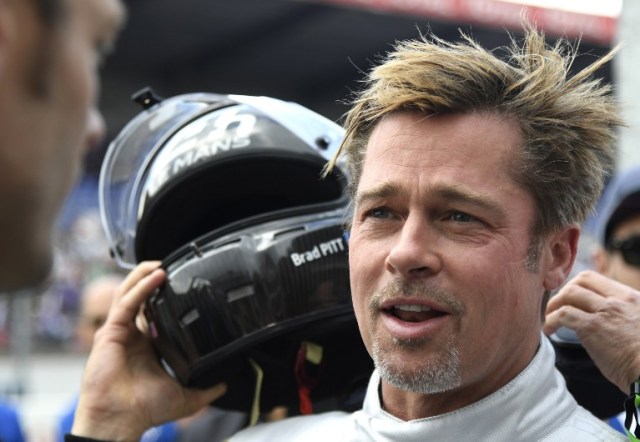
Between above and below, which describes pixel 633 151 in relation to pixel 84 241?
above

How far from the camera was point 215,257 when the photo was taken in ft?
6.74

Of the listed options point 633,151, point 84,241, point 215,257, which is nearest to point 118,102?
point 84,241

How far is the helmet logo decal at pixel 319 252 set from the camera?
204 centimetres

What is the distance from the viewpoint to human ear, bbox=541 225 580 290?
5.98 feet

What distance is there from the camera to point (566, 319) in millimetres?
1933

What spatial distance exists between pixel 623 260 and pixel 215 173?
1.32 m

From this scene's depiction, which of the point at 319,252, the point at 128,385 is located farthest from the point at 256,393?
the point at 319,252

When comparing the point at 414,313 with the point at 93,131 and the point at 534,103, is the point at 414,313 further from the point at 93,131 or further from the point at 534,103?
the point at 93,131

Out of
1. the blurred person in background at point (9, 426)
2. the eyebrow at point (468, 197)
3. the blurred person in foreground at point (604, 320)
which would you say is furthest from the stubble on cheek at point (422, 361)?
the blurred person in background at point (9, 426)

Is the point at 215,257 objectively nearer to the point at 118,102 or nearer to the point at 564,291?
the point at 564,291

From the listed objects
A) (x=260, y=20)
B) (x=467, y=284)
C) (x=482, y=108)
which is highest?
(x=482, y=108)

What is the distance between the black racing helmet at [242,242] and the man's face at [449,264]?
11.2 inches

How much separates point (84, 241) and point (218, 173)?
15.5 metres

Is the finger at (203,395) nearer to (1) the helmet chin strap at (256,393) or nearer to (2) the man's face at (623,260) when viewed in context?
(1) the helmet chin strap at (256,393)
